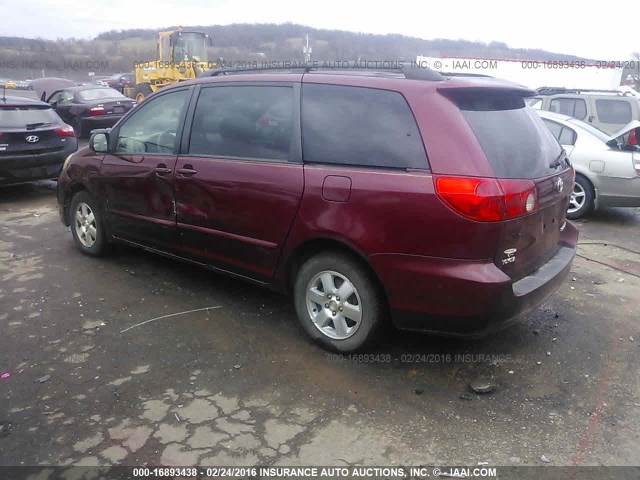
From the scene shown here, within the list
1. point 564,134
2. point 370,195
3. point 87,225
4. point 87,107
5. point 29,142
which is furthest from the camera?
point 87,107

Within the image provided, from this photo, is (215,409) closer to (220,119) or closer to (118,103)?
(220,119)

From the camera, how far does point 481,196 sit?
2.80 metres

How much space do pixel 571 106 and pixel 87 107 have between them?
11.9 metres

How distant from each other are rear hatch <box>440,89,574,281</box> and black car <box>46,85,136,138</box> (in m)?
12.9

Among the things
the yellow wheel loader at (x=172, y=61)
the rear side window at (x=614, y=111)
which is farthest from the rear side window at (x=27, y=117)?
the yellow wheel loader at (x=172, y=61)

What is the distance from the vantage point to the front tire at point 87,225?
5.14 m

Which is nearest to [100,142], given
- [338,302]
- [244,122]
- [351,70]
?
[244,122]

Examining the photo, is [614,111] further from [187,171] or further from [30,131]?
[30,131]

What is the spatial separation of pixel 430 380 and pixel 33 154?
688 centimetres

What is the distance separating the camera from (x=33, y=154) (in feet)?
25.4

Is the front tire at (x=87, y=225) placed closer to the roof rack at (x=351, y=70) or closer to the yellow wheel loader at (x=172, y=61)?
the roof rack at (x=351, y=70)

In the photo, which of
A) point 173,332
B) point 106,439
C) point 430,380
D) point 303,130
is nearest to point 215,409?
point 106,439

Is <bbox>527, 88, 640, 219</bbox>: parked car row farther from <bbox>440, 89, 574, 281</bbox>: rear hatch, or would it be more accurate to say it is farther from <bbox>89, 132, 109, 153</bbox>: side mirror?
<bbox>89, 132, 109, 153</bbox>: side mirror

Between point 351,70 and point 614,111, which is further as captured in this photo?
point 614,111
